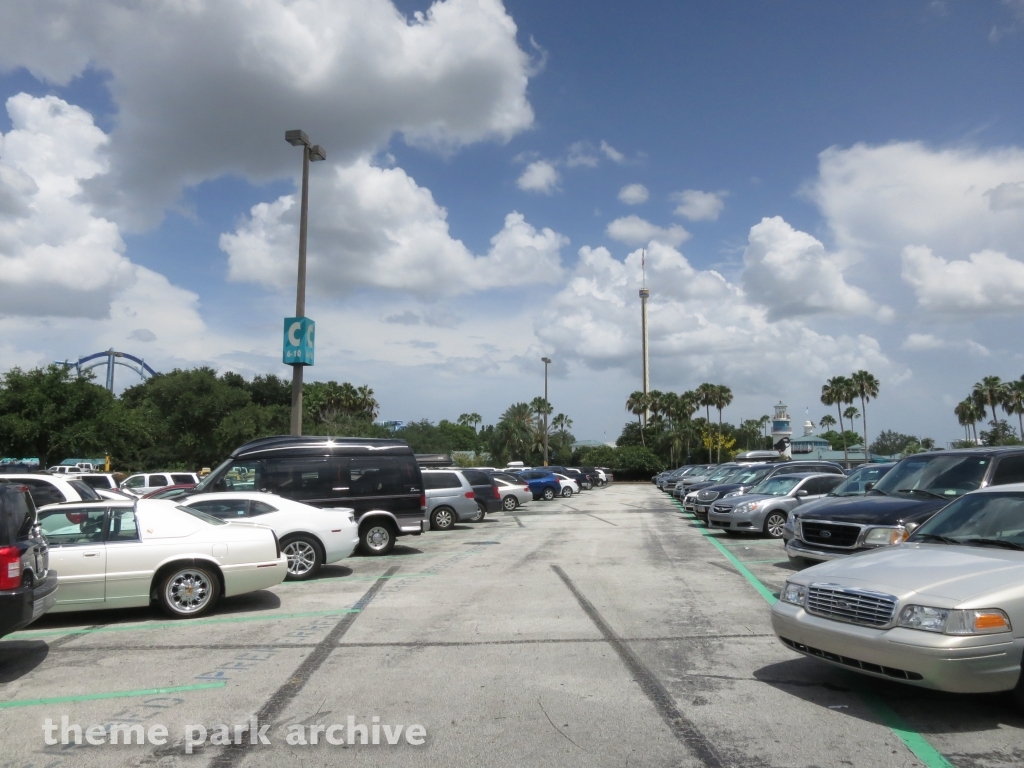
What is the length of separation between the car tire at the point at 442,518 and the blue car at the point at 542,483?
16.6 metres

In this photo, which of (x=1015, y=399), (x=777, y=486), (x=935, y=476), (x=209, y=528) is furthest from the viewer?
(x=1015, y=399)

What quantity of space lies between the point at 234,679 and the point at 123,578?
9.81ft

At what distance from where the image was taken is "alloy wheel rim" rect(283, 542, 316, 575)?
12.0 meters

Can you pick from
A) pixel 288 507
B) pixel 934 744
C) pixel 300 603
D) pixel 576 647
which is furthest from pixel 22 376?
pixel 934 744

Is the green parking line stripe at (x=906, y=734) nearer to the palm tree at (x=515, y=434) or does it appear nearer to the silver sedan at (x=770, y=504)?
the silver sedan at (x=770, y=504)

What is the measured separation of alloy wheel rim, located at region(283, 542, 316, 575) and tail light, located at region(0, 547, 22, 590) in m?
5.55

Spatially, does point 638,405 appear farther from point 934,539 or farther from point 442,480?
point 934,539

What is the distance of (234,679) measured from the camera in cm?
655

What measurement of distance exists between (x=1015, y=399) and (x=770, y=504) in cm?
5948

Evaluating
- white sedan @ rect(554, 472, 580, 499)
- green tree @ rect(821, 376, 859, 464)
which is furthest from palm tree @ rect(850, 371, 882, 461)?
white sedan @ rect(554, 472, 580, 499)

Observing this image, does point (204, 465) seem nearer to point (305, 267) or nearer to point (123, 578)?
point (305, 267)

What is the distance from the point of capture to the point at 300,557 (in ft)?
39.6

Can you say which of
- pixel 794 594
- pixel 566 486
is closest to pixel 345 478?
pixel 794 594

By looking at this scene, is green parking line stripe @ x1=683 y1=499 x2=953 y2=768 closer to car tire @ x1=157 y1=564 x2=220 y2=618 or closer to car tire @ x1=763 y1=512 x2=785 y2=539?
car tire @ x1=157 y1=564 x2=220 y2=618
